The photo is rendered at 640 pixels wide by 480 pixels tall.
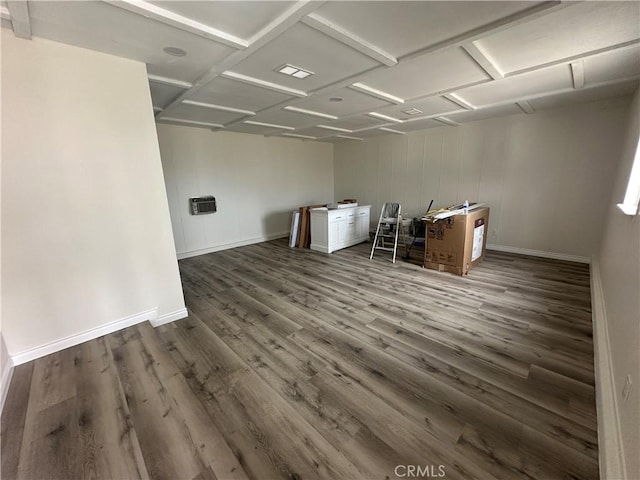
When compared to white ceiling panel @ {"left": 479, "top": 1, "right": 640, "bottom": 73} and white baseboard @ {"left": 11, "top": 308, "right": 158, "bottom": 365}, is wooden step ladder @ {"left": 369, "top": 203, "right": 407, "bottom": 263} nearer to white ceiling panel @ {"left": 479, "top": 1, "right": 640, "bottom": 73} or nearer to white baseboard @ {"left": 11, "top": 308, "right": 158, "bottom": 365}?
white ceiling panel @ {"left": 479, "top": 1, "right": 640, "bottom": 73}

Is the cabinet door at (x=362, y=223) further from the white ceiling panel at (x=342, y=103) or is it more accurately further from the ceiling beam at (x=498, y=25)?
the ceiling beam at (x=498, y=25)

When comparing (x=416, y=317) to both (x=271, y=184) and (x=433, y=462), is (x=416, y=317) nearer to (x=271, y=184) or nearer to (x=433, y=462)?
(x=433, y=462)

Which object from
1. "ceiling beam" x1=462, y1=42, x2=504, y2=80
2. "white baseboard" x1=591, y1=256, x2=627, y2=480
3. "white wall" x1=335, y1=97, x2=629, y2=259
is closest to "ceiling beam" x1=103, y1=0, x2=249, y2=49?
"ceiling beam" x1=462, y1=42, x2=504, y2=80

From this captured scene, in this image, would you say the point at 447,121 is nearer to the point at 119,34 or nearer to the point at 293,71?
the point at 293,71

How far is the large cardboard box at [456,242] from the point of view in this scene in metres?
3.62

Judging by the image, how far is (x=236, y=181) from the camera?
557 centimetres

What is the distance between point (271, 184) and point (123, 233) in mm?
4086

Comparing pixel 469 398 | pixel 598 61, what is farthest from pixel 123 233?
pixel 598 61

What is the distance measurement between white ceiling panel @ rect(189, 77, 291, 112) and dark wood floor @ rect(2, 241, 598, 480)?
8.10ft

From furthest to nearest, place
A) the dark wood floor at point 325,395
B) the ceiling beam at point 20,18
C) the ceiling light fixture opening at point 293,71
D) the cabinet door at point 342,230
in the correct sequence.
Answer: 1. the cabinet door at point 342,230
2. the ceiling light fixture opening at point 293,71
3. the ceiling beam at point 20,18
4. the dark wood floor at point 325,395

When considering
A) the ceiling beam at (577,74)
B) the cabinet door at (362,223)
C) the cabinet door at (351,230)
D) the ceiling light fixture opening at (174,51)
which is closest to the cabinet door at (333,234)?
the cabinet door at (351,230)

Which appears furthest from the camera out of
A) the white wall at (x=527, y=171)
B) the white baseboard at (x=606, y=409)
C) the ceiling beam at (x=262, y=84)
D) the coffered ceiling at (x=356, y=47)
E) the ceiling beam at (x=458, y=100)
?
the white wall at (x=527, y=171)

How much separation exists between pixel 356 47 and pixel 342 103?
1492 millimetres

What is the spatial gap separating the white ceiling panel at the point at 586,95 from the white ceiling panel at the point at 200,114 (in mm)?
4441
